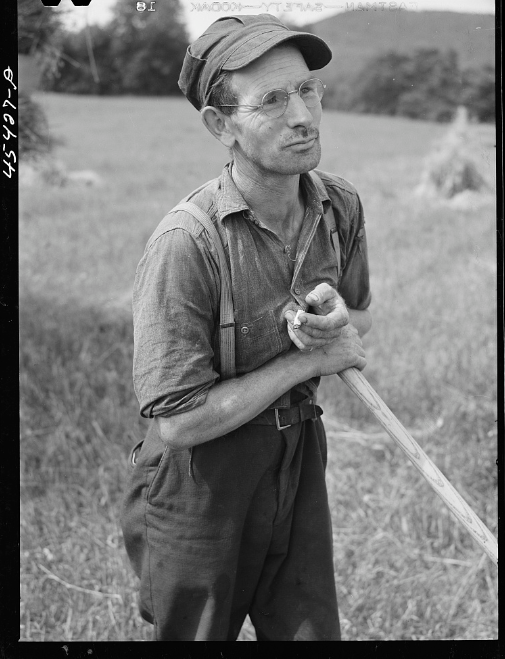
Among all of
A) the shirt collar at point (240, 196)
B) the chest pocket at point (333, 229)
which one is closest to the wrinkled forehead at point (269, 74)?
the shirt collar at point (240, 196)

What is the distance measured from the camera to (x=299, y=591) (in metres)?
2.29

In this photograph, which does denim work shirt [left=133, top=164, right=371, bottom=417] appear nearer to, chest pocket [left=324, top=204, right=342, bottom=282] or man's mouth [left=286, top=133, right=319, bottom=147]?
chest pocket [left=324, top=204, right=342, bottom=282]

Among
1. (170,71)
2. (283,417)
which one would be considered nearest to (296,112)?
(283,417)

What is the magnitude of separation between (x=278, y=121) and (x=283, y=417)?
2.46 feet

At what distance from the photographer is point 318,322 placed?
6.00ft

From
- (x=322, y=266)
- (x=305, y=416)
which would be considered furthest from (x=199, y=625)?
(x=322, y=266)

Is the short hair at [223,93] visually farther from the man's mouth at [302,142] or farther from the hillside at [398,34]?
the hillside at [398,34]

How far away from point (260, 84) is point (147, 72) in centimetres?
389

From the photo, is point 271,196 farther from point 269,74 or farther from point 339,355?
point 339,355

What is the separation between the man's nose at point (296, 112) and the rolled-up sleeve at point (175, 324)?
0.35 metres

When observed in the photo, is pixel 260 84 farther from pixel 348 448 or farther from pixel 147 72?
pixel 147 72

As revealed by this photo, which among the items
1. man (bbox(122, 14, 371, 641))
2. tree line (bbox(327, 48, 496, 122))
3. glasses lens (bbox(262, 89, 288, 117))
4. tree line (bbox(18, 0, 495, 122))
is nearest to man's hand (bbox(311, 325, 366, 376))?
man (bbox(122, 14, 371, 641))

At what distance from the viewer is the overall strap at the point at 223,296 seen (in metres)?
1.88

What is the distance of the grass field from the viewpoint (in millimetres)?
3062
